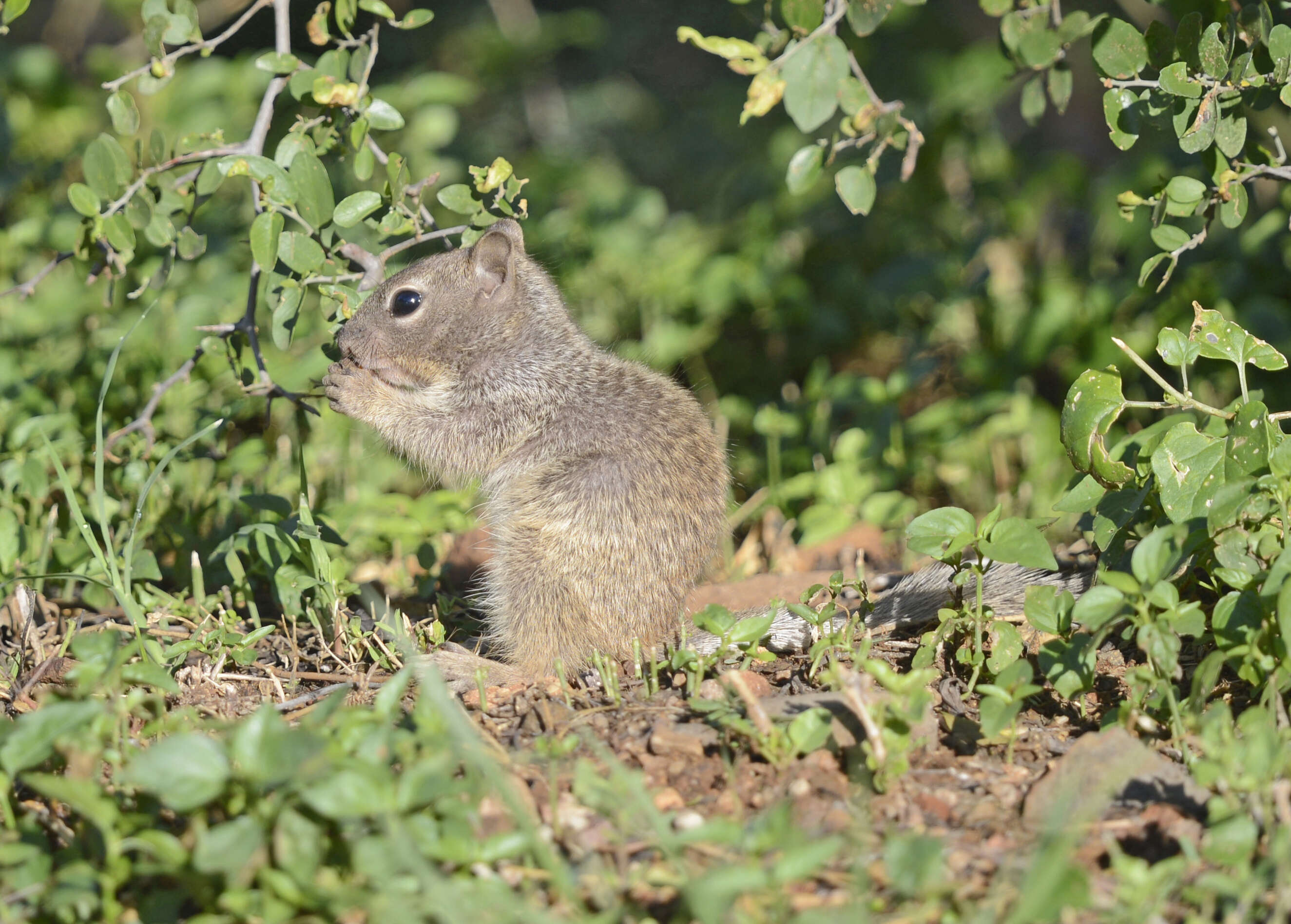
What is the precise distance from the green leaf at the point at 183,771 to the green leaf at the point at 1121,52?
9.97 ft

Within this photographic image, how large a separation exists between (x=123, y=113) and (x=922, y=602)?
2.88m

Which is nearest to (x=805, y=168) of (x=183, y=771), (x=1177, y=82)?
(x=1177, y=82)

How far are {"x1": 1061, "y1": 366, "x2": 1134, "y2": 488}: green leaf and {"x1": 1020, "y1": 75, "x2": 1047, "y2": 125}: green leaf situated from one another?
3.70 feet

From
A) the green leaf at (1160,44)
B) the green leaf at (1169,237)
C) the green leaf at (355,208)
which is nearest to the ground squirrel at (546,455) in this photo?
the green leaf at (355,208)

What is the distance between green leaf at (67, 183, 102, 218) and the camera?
3.82 metres

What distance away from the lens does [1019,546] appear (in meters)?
3.09

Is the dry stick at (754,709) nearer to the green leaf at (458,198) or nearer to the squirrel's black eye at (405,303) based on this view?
the green leaf at (458,198)

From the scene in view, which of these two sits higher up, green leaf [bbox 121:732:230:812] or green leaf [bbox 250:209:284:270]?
green leaf [bbox 250:209:284:270]

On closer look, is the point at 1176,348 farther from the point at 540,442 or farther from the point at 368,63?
the point at 368,63

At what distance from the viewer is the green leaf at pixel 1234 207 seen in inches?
144

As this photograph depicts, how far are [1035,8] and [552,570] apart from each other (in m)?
2.36

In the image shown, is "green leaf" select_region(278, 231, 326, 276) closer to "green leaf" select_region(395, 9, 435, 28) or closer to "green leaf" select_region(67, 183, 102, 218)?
"green leaf" select_region(67, 183, 102, 218)

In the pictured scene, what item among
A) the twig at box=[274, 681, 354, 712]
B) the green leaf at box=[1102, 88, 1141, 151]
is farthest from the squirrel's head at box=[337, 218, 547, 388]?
the green leaf at box=[1102, 88, 1141, 151]

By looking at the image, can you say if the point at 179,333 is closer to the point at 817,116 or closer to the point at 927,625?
the point at 817,116
